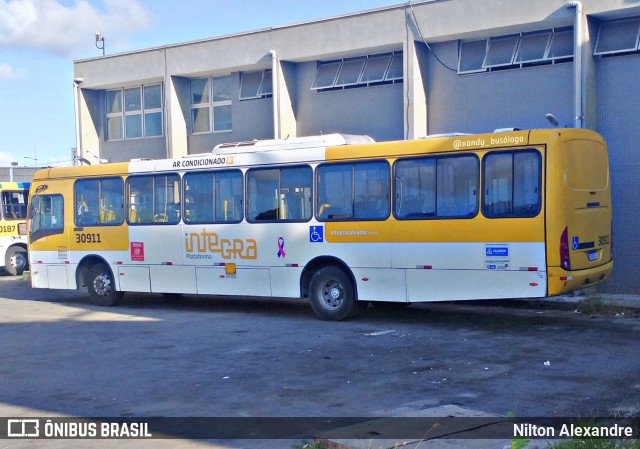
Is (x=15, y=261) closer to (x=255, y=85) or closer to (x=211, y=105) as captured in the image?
(x=211, y=105)

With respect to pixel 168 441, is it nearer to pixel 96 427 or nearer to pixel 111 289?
pixel 96 427

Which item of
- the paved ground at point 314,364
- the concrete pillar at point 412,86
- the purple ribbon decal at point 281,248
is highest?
the concrete pillar at point 412,86

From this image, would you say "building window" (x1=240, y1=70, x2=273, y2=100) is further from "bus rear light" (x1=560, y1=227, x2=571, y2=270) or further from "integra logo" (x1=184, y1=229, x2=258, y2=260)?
"bus rear light" (x1=560, y1=227, x2=571, y2=270)

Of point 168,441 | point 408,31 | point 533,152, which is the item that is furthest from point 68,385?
point 408,31

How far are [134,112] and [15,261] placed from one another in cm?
659

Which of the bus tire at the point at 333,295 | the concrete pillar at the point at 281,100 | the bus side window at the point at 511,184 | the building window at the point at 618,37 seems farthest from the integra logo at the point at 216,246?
the building window at the point at 618,37

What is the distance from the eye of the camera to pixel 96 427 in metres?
7.55

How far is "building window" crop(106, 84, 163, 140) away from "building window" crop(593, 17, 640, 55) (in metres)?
13.9

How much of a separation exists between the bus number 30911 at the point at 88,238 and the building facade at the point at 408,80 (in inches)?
246

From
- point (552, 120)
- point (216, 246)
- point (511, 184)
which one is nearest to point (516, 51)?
point (552, 120)

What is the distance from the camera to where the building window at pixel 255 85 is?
2262cm

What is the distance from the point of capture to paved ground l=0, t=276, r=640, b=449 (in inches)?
319

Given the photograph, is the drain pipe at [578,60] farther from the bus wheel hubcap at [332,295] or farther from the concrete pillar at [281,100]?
the concrete pillar at [281,100]

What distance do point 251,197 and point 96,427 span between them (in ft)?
26.1
